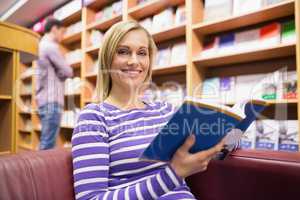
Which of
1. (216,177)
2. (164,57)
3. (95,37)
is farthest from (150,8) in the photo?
(216,177)

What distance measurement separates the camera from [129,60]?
90 centimetres

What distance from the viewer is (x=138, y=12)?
238cm

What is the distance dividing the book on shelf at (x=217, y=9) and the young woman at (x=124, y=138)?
3.40ft

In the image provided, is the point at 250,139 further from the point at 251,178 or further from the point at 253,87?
the point at 251,178

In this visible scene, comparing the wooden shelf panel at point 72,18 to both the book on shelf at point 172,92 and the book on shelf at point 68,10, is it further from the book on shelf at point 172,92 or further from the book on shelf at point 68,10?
the book on shelf at point 172,92

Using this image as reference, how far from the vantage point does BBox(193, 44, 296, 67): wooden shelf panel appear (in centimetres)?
159

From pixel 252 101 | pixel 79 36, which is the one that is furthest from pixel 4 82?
pixel 79 36

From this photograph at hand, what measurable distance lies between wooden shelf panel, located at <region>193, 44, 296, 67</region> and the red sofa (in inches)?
36.5

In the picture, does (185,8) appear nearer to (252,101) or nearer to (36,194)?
(252,101)

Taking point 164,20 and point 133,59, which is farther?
point 164,20

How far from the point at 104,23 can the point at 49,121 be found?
1.14 meters

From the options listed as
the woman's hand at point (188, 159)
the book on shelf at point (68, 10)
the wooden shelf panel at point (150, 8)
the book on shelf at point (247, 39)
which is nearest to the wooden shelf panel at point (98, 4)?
the book on shelf at point (68, 10)

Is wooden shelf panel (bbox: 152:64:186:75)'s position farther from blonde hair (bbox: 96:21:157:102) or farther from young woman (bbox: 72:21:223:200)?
blonde hair (bbox: 96:21:157:102)

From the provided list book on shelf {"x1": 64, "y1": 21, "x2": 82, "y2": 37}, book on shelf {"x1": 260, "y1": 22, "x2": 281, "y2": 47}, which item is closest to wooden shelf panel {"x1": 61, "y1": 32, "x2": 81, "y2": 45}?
book on shelf {"x1": 64, "y1": 21, "x2": 82, "y2": 37}
